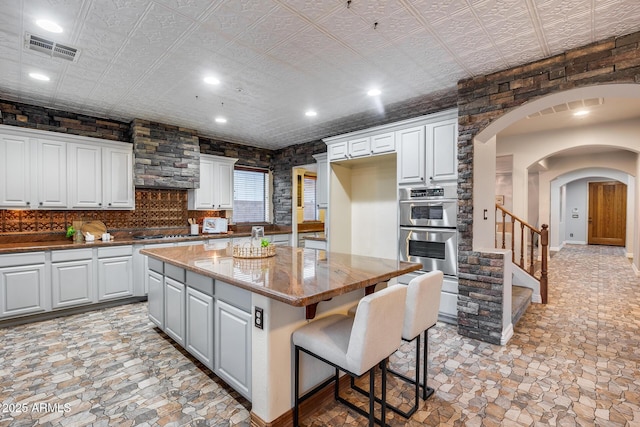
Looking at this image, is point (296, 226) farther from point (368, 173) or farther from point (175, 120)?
point (175, 120)

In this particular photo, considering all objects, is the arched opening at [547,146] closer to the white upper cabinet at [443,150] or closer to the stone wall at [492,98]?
the stone wall at [492,98]

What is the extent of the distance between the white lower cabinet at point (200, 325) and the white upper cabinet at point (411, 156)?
2667mm

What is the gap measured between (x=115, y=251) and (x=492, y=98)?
491 cm

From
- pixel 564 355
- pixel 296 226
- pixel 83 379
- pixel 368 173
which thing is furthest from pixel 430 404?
pixel 296 226

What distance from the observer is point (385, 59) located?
2.75 m

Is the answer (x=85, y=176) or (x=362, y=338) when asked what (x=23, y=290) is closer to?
(x=85, y=176)

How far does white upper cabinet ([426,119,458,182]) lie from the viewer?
3355 millimetres

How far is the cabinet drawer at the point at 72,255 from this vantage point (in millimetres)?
3684

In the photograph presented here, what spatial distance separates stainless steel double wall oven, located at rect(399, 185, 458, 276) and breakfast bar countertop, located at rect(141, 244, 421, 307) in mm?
1291

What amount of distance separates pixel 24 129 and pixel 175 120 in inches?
67.9

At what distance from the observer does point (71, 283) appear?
3.79 metres

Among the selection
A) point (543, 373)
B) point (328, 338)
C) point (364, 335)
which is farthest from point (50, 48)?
point (543, 373)

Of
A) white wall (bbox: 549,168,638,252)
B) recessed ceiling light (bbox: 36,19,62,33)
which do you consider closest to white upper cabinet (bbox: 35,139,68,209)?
recessed ceiling light (bbox: 36,19,62,33)

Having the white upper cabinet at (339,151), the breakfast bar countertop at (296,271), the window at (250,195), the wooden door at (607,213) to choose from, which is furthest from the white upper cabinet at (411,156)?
the wooden door at (607,213)
